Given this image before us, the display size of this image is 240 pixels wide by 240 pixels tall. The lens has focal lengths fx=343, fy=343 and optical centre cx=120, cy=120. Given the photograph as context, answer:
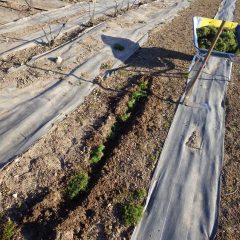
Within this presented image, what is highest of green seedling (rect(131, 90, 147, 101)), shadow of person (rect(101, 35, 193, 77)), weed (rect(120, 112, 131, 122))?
shadow of person (rect(101, 35, 193, 77))

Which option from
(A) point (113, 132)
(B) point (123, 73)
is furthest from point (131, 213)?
(B) point (123, 73)

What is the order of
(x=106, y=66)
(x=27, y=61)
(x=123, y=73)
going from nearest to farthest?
(x=27, y=61), (x=123, y=73), (x=106, y=66)

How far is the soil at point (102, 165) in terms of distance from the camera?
7.02 m

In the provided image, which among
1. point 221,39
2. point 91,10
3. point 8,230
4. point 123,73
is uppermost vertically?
point 221,39

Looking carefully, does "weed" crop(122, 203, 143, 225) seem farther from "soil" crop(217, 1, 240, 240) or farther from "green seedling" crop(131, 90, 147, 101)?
"green seedling" crop(131, 90, 147, 101)

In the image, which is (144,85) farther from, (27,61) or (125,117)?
(27,61)

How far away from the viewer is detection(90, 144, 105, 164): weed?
8452mm

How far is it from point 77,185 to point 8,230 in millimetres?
1759

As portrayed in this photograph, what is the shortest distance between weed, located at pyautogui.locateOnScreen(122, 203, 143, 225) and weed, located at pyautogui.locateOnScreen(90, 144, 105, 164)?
4.98 feet

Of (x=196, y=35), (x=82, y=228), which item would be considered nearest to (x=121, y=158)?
(x=82, y=228)

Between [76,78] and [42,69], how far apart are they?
123 cm

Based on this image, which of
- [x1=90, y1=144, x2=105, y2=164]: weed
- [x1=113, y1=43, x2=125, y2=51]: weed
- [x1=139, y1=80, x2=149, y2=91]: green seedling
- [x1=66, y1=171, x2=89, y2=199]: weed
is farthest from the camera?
[x1=113, y1=43, x2=125, y2=51]: weed

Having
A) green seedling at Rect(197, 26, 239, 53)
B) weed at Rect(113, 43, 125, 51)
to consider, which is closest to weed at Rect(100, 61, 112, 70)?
weed at Rect(113, 43, 125, 51)

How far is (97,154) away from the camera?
8570 millimetres
